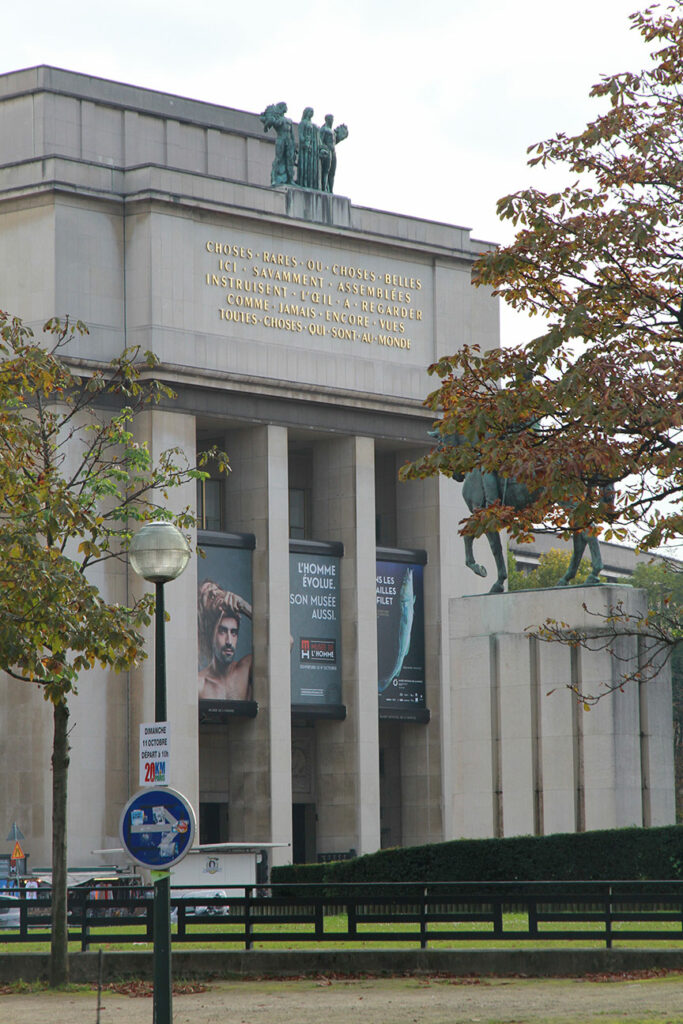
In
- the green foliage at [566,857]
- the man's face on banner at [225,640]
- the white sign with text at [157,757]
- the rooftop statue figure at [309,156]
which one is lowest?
the green foliage at [566,857]

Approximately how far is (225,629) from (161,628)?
47689mm

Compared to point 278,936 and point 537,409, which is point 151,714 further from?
point 537,409

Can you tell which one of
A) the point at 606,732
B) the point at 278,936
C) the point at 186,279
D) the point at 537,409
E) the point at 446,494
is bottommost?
the point at 278,936

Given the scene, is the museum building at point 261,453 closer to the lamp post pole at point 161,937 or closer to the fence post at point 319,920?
the fence post at point 319,920

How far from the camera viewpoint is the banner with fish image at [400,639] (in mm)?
73625

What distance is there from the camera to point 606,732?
36688 millimetres

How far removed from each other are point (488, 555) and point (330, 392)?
10.4 metres

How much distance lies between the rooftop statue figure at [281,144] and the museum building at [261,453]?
157 mm

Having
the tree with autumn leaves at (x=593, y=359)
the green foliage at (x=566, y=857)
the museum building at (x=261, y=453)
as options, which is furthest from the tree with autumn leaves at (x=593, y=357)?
the museum building at (x=261, y=453)

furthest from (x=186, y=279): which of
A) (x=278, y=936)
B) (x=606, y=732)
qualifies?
(x=278, y=936)

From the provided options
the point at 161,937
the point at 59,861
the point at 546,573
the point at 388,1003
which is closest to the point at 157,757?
the point at 161,937

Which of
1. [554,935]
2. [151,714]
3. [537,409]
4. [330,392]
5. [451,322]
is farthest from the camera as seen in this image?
[451,322]

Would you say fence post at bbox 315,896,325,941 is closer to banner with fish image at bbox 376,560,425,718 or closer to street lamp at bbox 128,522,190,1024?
street lamp at bbox 128,522,190,1024

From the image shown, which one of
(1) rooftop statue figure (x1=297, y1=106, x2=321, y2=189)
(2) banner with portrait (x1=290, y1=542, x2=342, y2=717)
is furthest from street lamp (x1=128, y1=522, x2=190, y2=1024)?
(1) rooftop statue figure (x1=297, y1=106, x2=321, y2=189)
